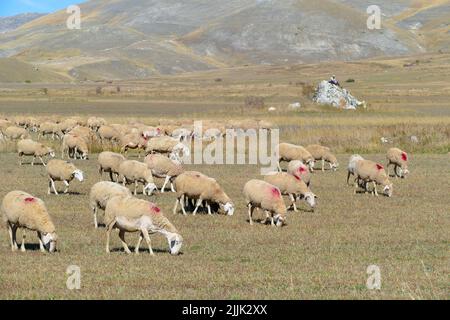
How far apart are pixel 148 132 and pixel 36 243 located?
18.9 metres

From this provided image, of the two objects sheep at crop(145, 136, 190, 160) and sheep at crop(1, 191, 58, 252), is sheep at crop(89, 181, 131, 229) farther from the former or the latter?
sheep at crop(145, 136, 190, 160)

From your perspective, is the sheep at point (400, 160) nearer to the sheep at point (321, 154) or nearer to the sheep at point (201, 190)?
the sheep at point (321, 154)

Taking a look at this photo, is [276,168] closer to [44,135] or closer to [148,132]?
[148,132]

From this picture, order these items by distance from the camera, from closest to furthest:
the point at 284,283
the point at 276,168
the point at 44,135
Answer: the point at 284,283 < the point at 276,168 < the point at 44,135

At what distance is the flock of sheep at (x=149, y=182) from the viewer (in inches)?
562

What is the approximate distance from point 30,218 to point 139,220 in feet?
7.08

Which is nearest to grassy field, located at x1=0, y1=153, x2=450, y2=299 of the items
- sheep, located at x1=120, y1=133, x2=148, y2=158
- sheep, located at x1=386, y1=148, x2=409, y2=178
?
sheep, located at x1=386, y1=148, x2=409, y2=178

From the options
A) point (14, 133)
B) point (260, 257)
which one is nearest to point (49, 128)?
point (14, 133)

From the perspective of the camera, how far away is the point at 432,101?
75875 mm

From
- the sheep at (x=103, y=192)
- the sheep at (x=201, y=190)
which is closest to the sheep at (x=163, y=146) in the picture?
the sheep at (x=201, y=190)

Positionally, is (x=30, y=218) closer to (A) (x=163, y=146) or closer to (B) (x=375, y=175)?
(B) (x=375, y=175)

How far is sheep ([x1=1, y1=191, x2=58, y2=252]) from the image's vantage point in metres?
14.2
